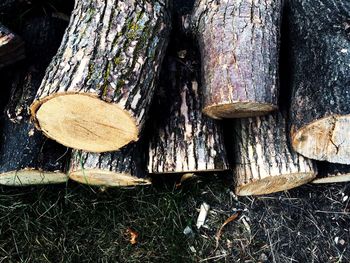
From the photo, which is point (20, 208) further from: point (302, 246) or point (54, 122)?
point (302, 246)

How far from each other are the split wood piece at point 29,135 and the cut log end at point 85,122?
0.30 m

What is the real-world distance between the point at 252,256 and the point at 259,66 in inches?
49.6

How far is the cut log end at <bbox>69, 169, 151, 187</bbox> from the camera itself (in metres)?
3.03

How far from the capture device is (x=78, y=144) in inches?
112

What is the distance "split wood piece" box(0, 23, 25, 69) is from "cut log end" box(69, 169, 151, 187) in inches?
30.5

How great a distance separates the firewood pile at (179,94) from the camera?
2615mm

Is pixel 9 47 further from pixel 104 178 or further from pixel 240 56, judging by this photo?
pixel 240 56

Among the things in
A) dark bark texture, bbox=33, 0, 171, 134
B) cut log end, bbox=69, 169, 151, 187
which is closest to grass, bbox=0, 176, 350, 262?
cut log end, bbox=69, 169, 151, 187

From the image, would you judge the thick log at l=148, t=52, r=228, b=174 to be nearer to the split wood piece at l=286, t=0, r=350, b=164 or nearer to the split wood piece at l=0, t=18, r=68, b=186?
the split wood piece at l=286, t=0, r=350, b=164

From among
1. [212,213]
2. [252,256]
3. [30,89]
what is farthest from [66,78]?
[252,256]

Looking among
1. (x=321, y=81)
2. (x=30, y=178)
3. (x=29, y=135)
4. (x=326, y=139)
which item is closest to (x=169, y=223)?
(x=30, y=178)

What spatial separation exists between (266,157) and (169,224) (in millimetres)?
802

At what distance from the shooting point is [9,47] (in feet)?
9.72

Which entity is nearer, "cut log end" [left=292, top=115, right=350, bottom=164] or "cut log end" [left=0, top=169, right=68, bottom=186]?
"cut log end" [left=292, top=115, right=350, bottom=164]
